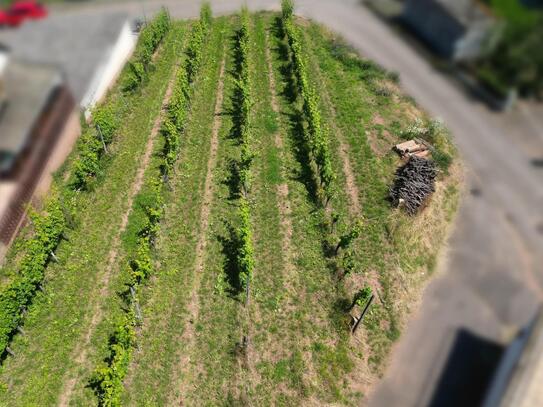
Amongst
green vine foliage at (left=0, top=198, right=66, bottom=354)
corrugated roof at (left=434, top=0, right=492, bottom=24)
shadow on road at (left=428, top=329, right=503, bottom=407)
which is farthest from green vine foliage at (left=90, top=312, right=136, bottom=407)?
corrugated roof at (left=434, top=0, right=492, bottom=24)

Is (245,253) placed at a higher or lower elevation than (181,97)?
lower

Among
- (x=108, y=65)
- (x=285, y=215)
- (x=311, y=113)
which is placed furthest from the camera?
(x=311, y=113)

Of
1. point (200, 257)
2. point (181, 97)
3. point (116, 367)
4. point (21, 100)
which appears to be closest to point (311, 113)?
point (181, 97)

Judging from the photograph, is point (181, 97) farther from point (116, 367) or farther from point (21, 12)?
point (21, 12)

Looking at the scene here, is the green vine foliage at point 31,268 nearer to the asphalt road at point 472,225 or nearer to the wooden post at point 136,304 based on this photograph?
the wooden post at point 136,304

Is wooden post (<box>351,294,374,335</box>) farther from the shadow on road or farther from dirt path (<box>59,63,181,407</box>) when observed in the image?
dirt path (<box>59,63,181,407</box>)

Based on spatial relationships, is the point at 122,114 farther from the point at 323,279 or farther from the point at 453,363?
the point at 453,363
